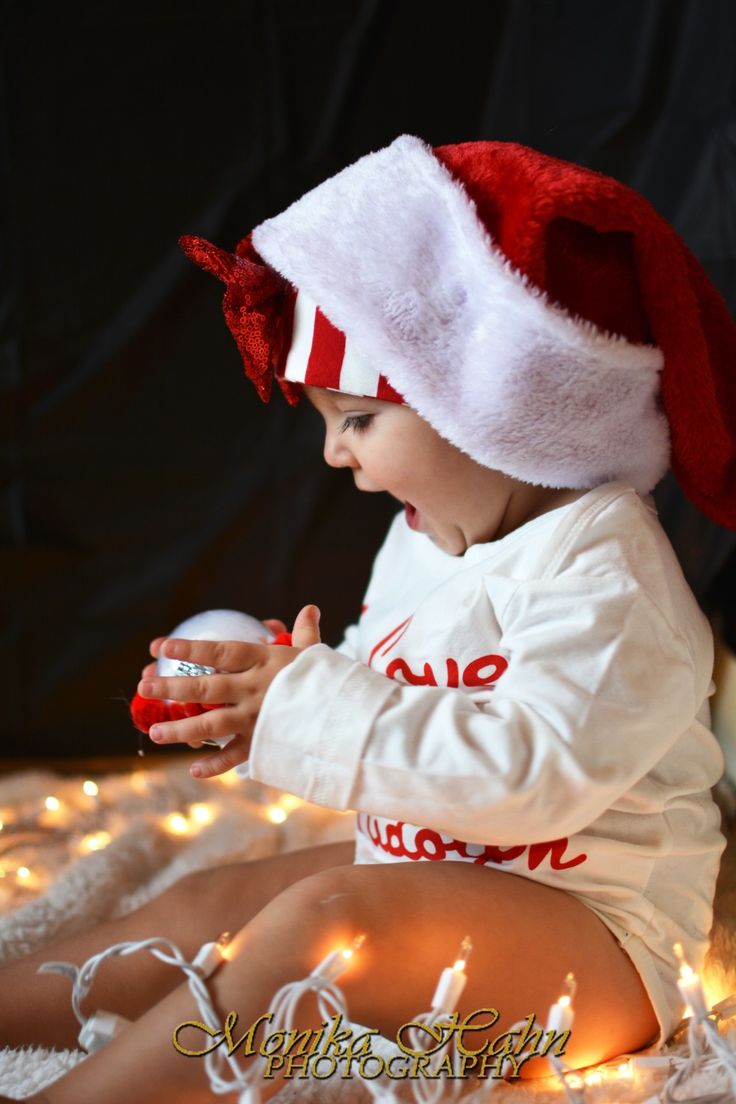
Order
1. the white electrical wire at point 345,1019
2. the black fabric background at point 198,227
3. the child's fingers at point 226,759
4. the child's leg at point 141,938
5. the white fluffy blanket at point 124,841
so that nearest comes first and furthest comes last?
the white electrical wire at point 345,1019
the child's fingers at point 226,759
the child's leg at point 141,938
the white fluffy blanket at point 124,841
the black fabric background at point 198,227

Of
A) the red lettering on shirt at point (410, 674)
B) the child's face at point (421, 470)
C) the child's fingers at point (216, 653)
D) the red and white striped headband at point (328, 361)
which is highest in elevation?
the red and white striped headband at point (328, 361)

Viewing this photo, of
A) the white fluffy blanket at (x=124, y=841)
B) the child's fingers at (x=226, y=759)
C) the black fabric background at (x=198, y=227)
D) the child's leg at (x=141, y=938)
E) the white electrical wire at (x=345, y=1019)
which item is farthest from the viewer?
the black fabric background at (x=198, y=227)

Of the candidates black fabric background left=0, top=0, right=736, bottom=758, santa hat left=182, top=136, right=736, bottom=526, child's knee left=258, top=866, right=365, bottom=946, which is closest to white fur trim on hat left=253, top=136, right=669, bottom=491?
santa hat left=182, top=136, right=736, bottom=526

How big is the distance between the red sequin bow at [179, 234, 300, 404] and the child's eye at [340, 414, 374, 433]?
0.07 meters

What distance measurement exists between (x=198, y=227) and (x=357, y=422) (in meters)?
0.58

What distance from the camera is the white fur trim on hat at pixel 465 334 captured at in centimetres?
85

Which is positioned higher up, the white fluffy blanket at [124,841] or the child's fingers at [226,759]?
the child's fingers at [226,759]

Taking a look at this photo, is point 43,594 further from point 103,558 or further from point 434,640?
point 434,640

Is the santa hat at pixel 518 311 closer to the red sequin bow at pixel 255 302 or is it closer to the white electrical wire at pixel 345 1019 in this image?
the red sequin bow at pixel 255 302

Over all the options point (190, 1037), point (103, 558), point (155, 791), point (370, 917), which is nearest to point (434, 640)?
point (370, 917)

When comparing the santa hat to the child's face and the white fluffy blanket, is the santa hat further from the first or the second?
the white fluffy blanket

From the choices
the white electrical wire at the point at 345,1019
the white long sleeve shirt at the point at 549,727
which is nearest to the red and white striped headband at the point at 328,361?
the white long sleeve shirt at the point at 549,727

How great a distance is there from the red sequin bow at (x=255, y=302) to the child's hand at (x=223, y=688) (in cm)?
25

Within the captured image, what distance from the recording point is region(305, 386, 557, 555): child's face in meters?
0.95
